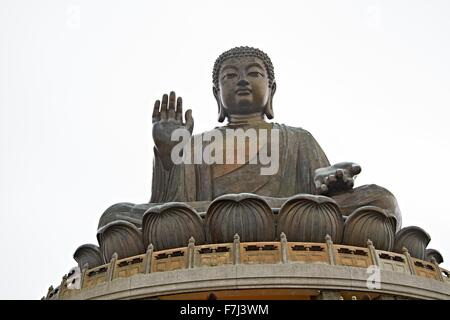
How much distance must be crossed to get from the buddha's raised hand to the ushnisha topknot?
1.73 meters

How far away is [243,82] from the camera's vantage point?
469 inches

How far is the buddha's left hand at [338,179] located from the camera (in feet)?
30.7

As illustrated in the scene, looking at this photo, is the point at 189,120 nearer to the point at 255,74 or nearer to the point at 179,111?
the point at 179,111

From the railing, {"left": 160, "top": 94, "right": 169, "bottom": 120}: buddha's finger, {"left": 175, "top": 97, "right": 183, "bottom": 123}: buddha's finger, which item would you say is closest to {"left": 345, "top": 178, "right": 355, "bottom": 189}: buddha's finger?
the railing

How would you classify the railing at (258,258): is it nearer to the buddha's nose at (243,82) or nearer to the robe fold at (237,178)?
the robe fold at (237,178)

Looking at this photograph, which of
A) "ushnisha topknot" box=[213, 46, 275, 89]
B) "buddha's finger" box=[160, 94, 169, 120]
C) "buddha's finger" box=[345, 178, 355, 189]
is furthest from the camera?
"ushnisha topknot" box=[213, 46, 275, 89]

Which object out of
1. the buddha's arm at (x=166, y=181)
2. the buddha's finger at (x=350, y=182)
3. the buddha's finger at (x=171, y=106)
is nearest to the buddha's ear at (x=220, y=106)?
the buddha's finger at (x=171, y=106)

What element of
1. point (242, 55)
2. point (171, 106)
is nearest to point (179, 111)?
point (171, 106)

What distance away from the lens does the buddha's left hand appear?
30.7 ft

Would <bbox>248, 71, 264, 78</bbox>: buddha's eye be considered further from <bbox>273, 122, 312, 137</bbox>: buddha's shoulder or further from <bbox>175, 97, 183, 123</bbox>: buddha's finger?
<bbox>175, 97, 183, 123</bbox>: buddha's finger

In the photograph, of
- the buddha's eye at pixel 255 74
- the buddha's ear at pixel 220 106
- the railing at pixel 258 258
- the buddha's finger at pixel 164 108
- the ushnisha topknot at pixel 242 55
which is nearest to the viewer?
the railing at pixel 258 258
